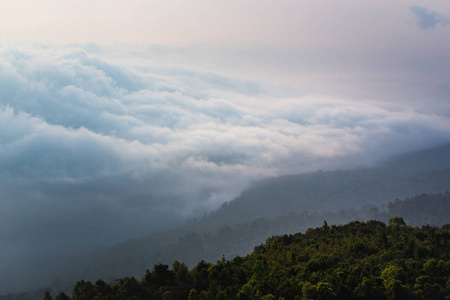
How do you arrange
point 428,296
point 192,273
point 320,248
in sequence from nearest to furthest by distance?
point 428,296 → point 192,273 → point 320,248

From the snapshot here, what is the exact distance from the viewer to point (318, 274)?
64.5 metres

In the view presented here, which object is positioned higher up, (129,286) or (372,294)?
(129,286)

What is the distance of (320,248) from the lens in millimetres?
87750

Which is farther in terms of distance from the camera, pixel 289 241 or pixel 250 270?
pixel 289 241

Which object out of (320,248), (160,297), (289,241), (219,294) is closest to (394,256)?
(320,248)

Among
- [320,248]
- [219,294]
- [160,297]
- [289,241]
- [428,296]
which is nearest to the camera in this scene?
[428,296]

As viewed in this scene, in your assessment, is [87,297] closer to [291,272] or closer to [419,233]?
[291,272]

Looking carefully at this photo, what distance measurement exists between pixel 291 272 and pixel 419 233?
1493 inches

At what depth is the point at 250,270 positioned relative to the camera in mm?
75562

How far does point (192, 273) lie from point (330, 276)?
23.3 metres

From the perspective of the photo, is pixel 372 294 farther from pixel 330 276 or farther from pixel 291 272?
pixel 291 272

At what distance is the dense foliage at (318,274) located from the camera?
5847cm

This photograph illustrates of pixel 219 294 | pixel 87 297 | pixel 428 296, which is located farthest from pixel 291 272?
pixel 87 297

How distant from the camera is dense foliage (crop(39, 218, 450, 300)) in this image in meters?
58.5
